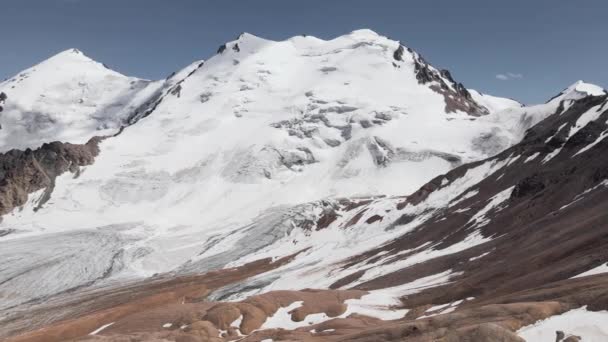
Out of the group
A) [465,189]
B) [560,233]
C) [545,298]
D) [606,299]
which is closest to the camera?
[606,299]

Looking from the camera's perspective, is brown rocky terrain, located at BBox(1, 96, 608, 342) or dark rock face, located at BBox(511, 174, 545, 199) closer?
brown rocky terrain, located at BBox(1, 96, 608, 342)

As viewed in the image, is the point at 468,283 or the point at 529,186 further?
the point at 529,186

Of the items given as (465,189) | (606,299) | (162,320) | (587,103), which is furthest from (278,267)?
(606,299)

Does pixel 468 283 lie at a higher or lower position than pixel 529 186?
lower

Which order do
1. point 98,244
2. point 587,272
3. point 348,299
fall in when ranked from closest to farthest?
point 587,272
point 348,299
point 98,244

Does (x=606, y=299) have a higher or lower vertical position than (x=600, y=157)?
lower

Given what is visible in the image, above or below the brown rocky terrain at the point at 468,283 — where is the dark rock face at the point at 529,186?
above

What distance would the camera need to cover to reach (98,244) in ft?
582

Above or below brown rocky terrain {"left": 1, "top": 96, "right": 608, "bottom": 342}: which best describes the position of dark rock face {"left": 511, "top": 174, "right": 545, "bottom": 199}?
above

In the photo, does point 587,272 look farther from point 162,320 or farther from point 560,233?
point 162,320

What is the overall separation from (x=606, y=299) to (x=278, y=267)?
352ft

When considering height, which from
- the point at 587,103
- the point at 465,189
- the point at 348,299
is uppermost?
the point at 587,103

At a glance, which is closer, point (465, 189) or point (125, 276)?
point (465, 189)

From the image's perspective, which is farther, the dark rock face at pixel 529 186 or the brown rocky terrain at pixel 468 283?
the dark rock face at pixel 529 186
